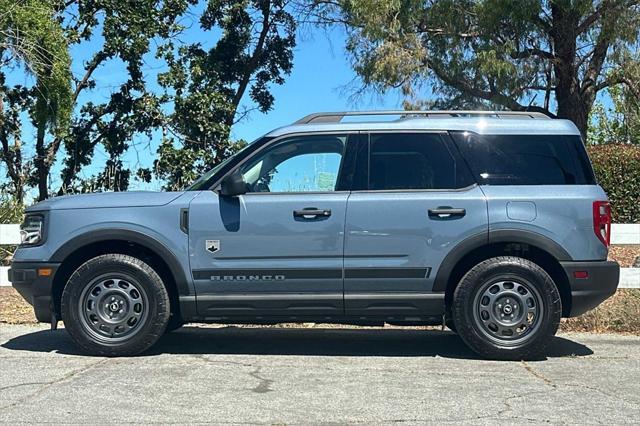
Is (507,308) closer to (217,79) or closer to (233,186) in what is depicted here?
(233,186)

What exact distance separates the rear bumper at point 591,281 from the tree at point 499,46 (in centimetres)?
679

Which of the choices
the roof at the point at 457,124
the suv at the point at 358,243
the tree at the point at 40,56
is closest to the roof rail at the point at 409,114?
the roof at the point at 457,124

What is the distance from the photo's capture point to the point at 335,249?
20.5ft

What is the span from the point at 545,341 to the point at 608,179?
289 inches

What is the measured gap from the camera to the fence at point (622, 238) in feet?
26.7

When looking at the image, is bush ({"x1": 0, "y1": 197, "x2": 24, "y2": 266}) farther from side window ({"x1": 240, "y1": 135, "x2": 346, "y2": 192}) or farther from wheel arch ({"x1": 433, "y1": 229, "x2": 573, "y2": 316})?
wheel arch ({"x1": 433, "y1": 229, "x2": 573, "y2": 316})

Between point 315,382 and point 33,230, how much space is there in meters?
2.90

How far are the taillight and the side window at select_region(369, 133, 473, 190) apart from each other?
108cm

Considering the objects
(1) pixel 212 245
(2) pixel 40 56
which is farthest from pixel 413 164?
(2) pixel 40 56

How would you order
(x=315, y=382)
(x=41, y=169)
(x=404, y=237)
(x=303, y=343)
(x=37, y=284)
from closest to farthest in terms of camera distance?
1. (x=315, y=382)
2. (x=404, y=237)
3. (x=37, y=284)
4. (x=303, y=343)
5. (x=41, y=169)

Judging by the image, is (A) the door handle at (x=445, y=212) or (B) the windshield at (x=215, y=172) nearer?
(A) the door handle at (x=445, y=212)

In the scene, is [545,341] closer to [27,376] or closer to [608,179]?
[27,376]

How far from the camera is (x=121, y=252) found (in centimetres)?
654

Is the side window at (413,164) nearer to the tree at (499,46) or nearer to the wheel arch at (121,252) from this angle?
the wheel arch at (121,252)
